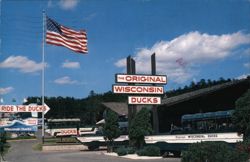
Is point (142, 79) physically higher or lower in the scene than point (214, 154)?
higher

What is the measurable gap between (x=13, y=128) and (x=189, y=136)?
3255 centimetres

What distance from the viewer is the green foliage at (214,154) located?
1274cm

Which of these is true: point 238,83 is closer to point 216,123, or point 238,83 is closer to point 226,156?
point 216,123

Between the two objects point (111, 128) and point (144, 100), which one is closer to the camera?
point (144, 100)

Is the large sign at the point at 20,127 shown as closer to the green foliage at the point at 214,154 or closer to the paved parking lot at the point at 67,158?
the paved parking lot at the point at 67,158

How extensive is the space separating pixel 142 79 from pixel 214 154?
86.3 feet

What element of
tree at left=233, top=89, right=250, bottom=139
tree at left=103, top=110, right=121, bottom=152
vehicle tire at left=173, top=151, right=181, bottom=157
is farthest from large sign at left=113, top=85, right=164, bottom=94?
tree at left=233, top=89, right=250, bottom=139

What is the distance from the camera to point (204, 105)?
45906 mm

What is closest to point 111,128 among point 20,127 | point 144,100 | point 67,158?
point 144,100

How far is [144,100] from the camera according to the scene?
130 ft

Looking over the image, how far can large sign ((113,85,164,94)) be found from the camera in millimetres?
38312

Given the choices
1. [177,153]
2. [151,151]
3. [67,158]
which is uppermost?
[151,151]

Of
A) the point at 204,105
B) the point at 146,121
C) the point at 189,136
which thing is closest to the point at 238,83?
the point at 204,105

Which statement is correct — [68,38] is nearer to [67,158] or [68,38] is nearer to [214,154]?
[67,158]
